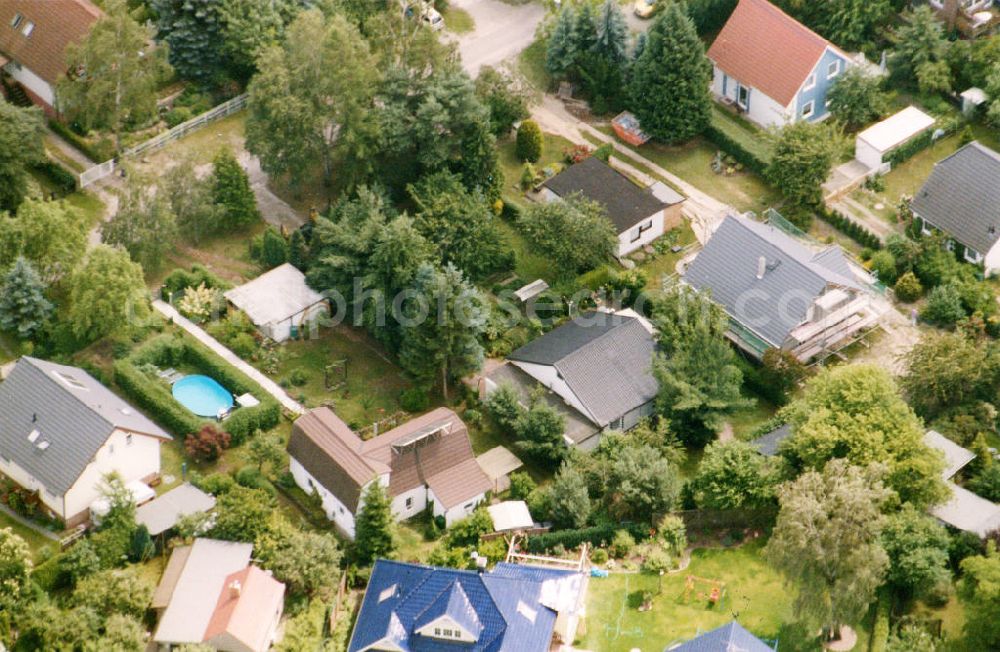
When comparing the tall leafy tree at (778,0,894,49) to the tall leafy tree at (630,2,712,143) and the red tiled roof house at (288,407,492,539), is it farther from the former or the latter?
the red tiled roof house at (288,407,492,539)

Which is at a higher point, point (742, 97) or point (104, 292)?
point (104, 292)

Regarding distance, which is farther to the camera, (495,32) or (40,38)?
(495,32)

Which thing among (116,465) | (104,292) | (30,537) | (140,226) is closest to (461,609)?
(116,465)

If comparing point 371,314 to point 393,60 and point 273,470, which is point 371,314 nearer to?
point 273,470

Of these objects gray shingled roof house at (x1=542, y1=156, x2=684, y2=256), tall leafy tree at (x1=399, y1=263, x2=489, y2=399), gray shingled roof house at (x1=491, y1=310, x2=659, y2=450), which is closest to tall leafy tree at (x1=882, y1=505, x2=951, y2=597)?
gray shingled roof house at (x1=491, y1=310, x2=659, y2=450)

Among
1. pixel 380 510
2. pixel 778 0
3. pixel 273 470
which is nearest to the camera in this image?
pixel 380 510

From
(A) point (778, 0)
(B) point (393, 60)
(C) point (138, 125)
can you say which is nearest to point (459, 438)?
(B) point (393, 60)

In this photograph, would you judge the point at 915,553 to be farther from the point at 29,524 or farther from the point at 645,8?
the point at 645,8
